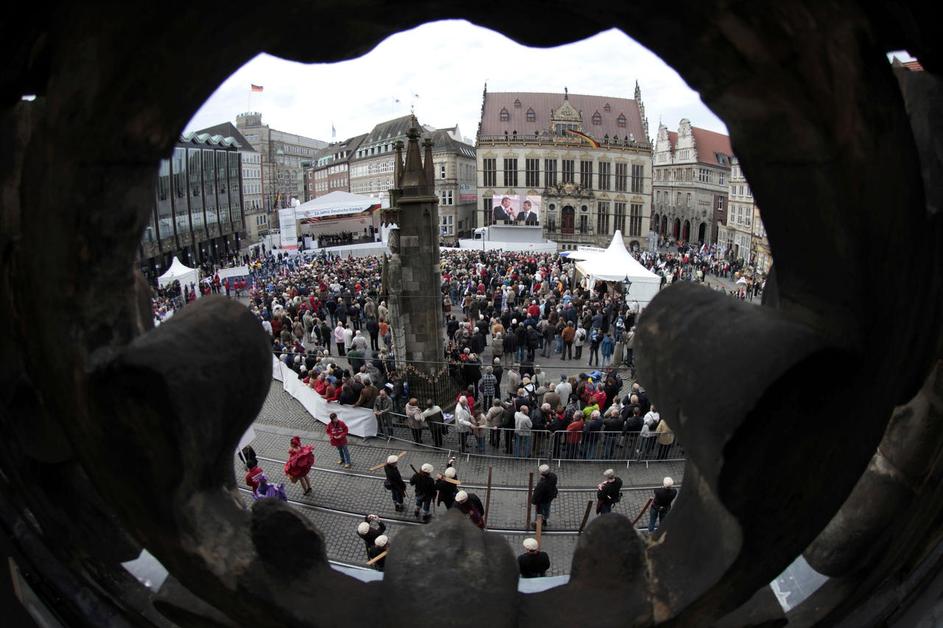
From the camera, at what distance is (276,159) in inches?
4176

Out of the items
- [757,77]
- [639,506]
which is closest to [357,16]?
[757,77]

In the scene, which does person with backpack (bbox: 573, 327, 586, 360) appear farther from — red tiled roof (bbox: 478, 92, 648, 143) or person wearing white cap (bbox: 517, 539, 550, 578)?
red tiled roof (bbox: 478, 92, 648, 143)

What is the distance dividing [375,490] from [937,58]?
9.50 metres

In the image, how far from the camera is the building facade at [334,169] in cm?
8469

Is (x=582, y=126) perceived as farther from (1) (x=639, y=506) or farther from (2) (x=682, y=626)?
(2) (x=682, y=626)

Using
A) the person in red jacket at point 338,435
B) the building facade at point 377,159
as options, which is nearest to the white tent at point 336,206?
the building facade at point 377,159

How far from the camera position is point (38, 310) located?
111 cm

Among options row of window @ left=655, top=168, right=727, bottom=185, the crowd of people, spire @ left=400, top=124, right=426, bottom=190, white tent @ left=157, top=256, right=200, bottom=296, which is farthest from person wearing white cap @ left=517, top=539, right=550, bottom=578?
row of window @ left=655, top=168, right=727, bottom=185

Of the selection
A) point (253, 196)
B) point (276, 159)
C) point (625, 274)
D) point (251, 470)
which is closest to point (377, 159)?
point (253, 196)

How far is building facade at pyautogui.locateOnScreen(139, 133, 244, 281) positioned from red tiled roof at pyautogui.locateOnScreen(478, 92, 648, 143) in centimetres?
2541

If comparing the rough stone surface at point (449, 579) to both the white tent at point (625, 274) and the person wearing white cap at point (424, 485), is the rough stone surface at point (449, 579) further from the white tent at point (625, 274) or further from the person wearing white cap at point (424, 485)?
the white tent at point (625, 274)

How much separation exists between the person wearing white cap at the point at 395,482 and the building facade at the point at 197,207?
116 ft

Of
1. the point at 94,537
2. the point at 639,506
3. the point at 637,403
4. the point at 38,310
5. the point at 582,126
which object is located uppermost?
the point at 582,126

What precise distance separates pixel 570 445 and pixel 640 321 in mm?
9419
